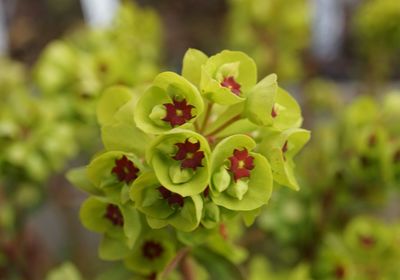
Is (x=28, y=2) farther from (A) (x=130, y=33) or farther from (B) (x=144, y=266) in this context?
(B) (x=144, y=266)

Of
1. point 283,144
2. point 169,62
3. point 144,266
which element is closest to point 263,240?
point 144,266

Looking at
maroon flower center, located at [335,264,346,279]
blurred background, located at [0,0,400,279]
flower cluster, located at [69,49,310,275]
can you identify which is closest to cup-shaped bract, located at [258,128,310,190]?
flower cluster, located at [69,49,310,275]

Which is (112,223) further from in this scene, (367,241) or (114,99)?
(367,241)

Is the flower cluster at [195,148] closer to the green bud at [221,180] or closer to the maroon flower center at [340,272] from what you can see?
the green bud at [221,180]

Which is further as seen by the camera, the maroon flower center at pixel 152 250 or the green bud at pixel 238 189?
the maroon flower center at pixel 152 250

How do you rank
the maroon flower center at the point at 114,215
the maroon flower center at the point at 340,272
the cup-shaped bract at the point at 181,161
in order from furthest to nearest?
the maroon flower center at the point at 340,272
the maroon flower center at the point at 114,215
the cup-shaped bract at the point at 181,161

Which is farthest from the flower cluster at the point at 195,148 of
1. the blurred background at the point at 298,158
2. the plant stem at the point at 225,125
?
the blurred background at the point at 298,158
